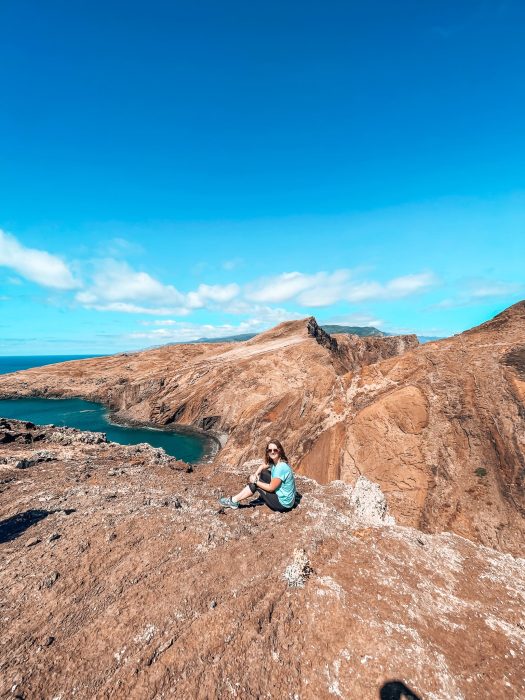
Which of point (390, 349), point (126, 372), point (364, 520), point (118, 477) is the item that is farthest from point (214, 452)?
point (390, 349)

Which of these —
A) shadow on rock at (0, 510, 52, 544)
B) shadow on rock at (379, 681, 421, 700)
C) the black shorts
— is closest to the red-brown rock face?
the black shorts

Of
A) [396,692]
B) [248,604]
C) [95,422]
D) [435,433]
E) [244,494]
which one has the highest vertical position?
[435,433]

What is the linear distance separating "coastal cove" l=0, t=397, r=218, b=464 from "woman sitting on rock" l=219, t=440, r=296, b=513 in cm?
3125

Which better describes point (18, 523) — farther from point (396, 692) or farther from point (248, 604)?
point (396, 692)

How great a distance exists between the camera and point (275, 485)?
31.2 ft

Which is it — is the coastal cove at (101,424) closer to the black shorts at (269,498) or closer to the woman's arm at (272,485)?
the black shorts at (269,498)

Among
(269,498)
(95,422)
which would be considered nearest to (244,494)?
(269,498)

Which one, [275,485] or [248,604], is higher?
[275,485]

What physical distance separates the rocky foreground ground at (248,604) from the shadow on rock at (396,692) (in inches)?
0.9

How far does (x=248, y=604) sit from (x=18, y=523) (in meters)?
7.23

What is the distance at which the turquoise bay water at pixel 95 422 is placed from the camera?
2035 inches

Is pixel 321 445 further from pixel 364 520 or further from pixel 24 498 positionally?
pixel 24 498

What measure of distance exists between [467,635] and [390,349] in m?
93.9

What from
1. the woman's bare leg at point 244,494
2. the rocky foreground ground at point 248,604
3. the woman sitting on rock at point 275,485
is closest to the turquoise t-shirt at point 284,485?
the woman sitting on rock at point 275,485
